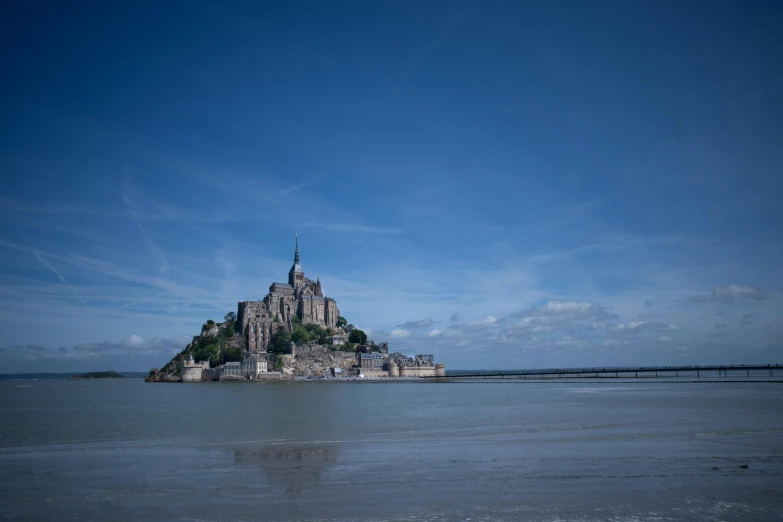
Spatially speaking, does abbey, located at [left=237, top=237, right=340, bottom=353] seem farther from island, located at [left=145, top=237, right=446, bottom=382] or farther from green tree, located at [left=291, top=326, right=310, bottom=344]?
green tree, located at [left=291, top=326, right=310, bottom=344]

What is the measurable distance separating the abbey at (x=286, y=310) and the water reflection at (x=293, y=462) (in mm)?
102383

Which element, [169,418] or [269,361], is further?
[269,361]

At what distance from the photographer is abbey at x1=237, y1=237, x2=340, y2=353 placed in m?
126

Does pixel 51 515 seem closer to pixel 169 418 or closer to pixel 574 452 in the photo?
pixel 574 452

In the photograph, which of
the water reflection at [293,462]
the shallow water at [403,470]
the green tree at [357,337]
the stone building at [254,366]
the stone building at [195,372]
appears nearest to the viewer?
the shallow water at [403,470]

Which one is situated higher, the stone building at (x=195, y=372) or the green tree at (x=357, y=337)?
the green tree at (x=357, y=337)

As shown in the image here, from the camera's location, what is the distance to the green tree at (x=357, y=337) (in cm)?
14562

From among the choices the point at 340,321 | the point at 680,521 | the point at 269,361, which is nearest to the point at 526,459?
the point at 680,521

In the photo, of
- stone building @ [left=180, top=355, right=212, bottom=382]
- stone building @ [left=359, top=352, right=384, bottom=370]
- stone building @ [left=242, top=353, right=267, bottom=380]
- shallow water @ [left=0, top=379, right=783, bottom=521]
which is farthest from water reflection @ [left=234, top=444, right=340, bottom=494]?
stone building @ [left=359, top=352, right=384, bottom=370]

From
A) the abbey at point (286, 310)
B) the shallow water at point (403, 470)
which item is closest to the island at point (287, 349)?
the abbey at point (286, 310)

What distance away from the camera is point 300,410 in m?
47.2

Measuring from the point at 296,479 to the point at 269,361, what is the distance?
10682cm

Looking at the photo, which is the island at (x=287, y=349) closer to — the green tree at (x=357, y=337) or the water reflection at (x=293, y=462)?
the green tree at (x=357, y=337)

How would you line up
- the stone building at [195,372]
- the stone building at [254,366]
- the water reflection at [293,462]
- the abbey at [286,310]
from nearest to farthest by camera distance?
the water reflection at [293,462], the stone building at [254,366], the stone building at [195,372], the abbey at [286,310]
